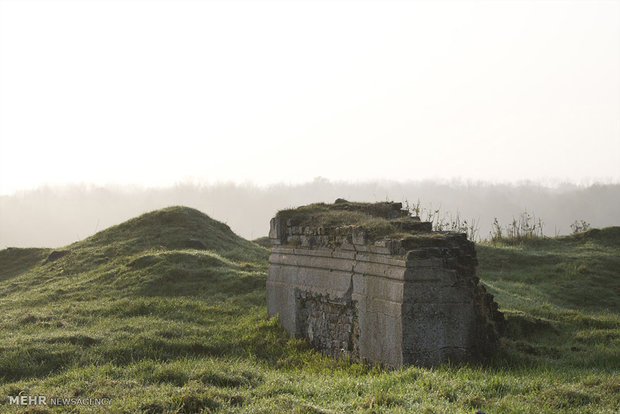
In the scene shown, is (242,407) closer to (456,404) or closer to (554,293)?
(456,404)

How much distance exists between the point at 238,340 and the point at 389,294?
4059 mm

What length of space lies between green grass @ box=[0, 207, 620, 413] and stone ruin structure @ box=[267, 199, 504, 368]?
359 mm

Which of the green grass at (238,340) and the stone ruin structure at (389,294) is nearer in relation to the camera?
the green grass at (238,340)

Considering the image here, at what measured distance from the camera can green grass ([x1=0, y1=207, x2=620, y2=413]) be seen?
702 cm

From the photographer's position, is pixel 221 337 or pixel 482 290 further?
pixel 221 337

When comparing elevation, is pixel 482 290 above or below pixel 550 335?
above

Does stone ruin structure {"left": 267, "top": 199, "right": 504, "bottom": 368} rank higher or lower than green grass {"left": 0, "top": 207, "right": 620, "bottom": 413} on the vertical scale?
higher

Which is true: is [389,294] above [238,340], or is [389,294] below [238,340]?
above

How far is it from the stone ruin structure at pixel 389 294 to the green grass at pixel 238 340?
0.36 metres

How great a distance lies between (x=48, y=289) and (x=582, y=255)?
57.2 ft

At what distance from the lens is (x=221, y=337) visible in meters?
12.1

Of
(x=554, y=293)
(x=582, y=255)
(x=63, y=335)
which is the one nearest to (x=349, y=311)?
(x=63, y=335)

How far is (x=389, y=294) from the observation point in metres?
9.04

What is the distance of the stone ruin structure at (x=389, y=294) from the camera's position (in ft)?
28.5
